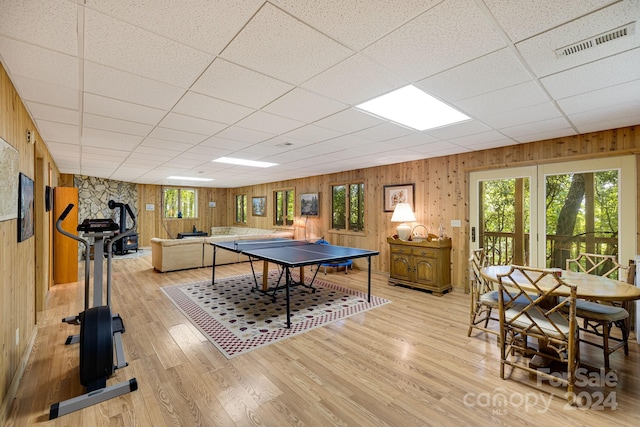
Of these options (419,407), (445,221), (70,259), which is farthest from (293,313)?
(70,259)

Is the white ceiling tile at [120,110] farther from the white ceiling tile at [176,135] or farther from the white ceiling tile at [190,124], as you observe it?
the white ceiling tile at [176,135]

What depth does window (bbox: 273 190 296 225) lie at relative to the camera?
8875mm

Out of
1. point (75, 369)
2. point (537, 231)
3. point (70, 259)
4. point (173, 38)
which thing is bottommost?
point (75, 369)

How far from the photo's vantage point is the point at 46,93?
7.73 feet

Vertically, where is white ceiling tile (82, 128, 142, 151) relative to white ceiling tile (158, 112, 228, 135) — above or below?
below

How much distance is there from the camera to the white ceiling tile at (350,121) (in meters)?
2.94

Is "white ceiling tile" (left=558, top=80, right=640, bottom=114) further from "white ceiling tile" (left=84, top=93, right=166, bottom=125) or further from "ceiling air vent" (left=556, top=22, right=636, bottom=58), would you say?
"white ceiling tile" (left=84, top=93, right=166, bottom=125)

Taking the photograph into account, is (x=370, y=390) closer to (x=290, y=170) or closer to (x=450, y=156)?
(x=450, y=156)

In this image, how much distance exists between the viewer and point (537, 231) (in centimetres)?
412

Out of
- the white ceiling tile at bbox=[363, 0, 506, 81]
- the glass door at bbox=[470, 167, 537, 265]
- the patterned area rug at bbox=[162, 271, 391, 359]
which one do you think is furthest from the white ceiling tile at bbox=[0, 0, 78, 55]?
the glass door at bbox=[470, 167, 537, 265]

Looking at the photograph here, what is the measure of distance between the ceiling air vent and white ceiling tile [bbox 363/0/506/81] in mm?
434

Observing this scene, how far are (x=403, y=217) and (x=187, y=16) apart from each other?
4.70m

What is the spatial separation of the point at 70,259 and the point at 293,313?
4.76 metres

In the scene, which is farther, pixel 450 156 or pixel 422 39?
pixel 450 156
